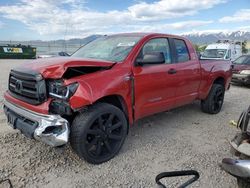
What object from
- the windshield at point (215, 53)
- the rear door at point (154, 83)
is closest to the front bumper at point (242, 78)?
the windshield at point (215, 53)

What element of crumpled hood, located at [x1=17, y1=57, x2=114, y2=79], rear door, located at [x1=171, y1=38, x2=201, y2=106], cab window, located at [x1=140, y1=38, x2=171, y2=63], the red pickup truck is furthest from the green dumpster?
crumpled hood, located at [x1=17, y1=57, x2=114, y2=79]

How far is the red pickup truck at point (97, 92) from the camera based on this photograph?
3623 mm

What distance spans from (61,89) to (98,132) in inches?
31.0

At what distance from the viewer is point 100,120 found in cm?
392

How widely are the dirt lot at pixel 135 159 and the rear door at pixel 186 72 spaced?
2.12ft

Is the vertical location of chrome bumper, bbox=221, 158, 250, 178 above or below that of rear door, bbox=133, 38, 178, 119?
below

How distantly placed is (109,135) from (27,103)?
1208mm

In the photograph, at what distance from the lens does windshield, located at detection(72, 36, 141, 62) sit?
180 inches

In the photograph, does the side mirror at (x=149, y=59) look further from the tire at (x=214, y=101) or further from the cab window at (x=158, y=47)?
the tire at (x=214, y=101)

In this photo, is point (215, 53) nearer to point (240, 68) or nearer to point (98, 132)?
point (240, 68)

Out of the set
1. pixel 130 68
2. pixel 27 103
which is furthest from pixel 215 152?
pixel 27 103

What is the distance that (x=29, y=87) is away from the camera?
12.6 ft

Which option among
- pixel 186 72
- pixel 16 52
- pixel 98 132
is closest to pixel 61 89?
pixel 98 132

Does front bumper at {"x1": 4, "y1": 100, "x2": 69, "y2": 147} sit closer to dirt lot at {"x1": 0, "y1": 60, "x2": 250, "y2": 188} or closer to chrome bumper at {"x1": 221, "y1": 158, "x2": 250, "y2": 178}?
dirt lot at {"x1": 0, "y1": 60, "x2": 250, "y2": 188}
